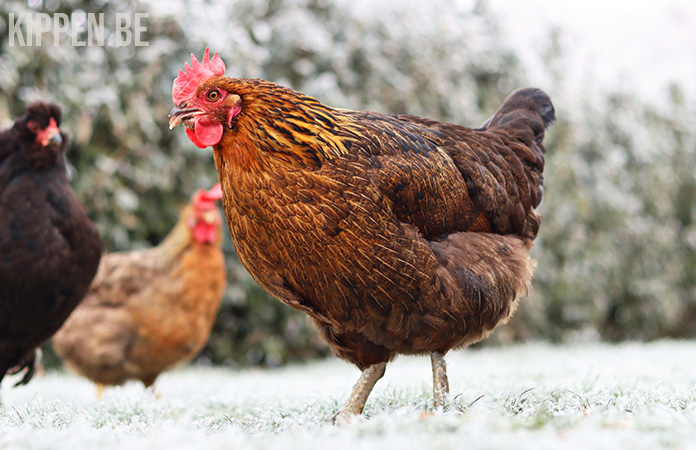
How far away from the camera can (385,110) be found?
7.26 meters

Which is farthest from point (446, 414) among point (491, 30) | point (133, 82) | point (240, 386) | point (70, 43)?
point (491, 30)

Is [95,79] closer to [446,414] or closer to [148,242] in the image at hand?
[148,242]

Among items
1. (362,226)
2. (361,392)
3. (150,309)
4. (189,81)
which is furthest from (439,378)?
(150,309)

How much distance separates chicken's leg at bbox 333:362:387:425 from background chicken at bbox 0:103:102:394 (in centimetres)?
173

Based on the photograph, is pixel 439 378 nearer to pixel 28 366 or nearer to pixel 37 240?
pixel 37 240

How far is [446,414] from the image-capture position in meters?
2.31

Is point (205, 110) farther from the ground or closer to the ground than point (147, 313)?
farther from the ground

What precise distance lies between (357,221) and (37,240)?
6.21 ft

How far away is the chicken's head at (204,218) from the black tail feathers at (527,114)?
91.3 inches

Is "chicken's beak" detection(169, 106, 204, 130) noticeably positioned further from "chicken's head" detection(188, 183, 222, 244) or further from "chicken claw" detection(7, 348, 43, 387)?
"chicken's head" detection(188, 183, 222, 244)

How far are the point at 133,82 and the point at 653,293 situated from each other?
749cm

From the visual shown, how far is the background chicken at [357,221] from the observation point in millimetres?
2416

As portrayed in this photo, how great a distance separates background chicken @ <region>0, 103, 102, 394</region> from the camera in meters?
3.22

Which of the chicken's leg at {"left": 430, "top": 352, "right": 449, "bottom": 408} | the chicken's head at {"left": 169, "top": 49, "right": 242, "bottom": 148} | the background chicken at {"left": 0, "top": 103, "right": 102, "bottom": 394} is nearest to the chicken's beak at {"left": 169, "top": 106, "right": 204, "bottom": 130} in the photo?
the chicken's head at {"left": 169, "top": 49, "right": 242, "bottom": 148}
